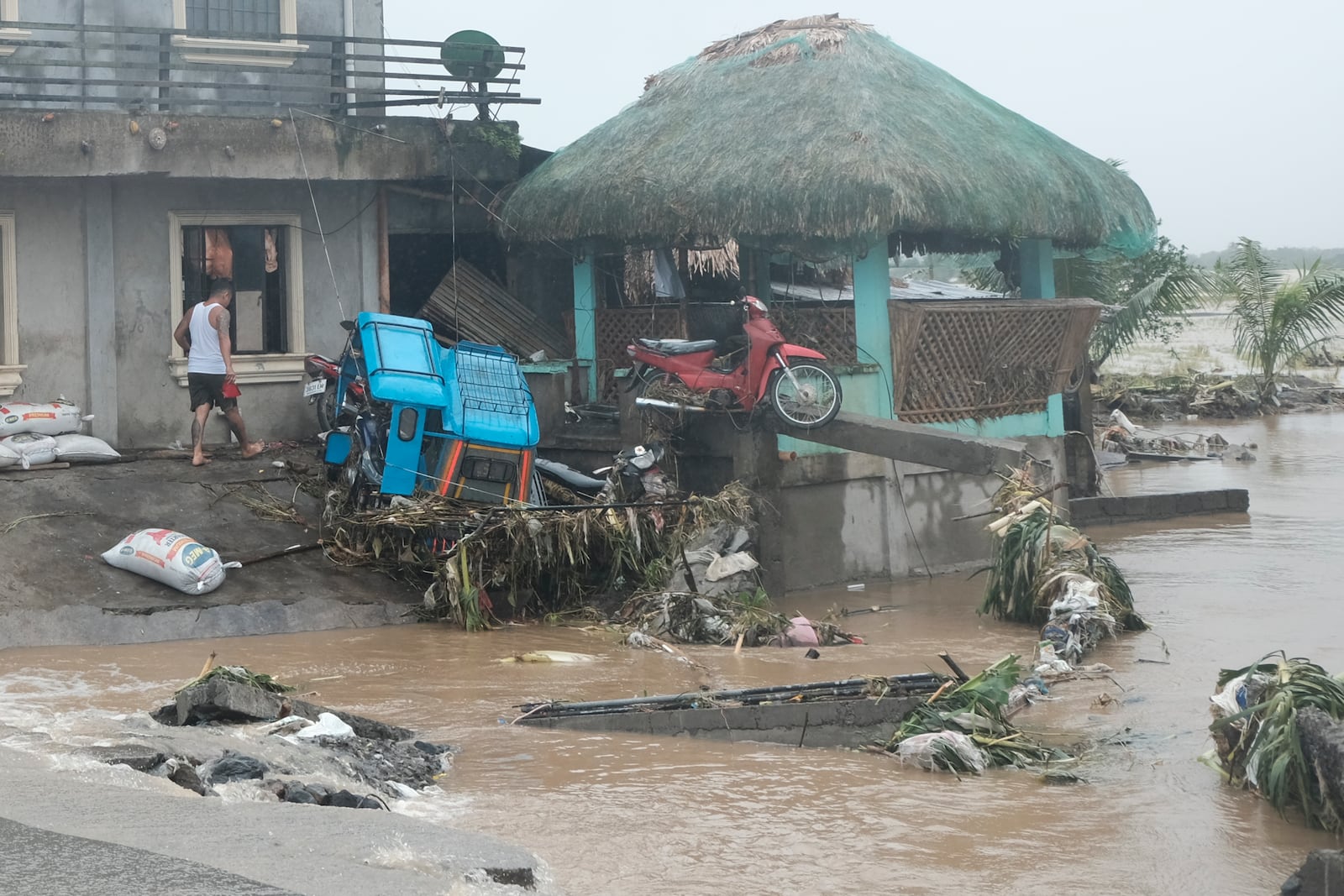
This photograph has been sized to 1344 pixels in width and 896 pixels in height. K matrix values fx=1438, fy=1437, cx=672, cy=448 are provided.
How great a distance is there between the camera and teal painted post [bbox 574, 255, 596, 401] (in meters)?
14.8

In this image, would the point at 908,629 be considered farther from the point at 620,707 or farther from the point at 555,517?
the point at 620,707

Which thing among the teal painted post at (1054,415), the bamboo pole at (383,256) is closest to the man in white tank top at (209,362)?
the bamboo pole at (383,256)

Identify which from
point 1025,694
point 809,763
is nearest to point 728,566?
point 1025,694

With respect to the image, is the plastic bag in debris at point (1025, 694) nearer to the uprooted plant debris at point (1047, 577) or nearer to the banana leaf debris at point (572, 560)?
the uprooted plant debris at point (1047, 577)

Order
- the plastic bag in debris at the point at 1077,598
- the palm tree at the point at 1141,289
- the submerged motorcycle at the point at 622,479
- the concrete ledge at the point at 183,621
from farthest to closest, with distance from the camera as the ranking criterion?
1. the palm tree at the point at 1141,289
2. the submerged motorcycle at the point at 622,479
3. the plastic bag in debris at the point at 1077,598
4. the concrete ledge at the point at 183,621

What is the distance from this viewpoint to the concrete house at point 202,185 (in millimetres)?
12945

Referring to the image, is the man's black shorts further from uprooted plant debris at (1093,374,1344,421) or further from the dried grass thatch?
uprooted plant debris at (1093,374,1344,421)

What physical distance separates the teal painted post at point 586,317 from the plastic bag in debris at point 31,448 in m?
5.17

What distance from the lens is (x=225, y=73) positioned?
47.7 ft

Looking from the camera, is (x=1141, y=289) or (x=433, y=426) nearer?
(x=433, y=426)

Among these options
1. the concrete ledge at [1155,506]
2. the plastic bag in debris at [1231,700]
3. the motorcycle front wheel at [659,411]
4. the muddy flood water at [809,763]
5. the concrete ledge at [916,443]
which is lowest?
the muddy flood water at [809,763]

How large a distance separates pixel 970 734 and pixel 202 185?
9.94 meters

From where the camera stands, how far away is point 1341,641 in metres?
10.0

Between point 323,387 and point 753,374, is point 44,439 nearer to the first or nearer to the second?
point 323,387
